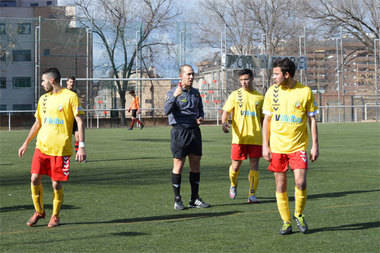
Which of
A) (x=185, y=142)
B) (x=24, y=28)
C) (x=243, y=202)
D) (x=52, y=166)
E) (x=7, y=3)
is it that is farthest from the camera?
(x=7, y=3)

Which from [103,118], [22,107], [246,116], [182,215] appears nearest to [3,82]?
[22,107]

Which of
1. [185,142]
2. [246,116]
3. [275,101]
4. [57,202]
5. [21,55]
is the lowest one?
[57,202]

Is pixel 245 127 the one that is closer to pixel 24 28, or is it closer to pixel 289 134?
pixel 289 134

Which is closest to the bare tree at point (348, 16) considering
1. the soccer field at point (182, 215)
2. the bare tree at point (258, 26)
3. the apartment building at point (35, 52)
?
the bare tree at point (258, 26)

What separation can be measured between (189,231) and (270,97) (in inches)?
68.5

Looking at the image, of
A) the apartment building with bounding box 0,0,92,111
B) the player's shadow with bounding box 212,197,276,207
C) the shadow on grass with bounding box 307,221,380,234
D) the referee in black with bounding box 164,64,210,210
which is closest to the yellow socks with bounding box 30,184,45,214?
the referee in black with bounding box 164,64,210,210

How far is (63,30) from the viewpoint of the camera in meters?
49.8

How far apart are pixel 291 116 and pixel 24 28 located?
157 ft

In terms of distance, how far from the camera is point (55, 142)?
720 cm

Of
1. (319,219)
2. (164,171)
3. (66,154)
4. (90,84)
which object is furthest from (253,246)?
(90,84)

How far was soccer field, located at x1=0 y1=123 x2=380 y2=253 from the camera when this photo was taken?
20.4ft

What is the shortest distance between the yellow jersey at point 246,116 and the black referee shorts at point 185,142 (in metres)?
1.00

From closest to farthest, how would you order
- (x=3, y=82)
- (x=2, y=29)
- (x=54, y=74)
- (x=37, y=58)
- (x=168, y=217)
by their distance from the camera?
(x=54, y=74), (x=168, y=217), (x=37, y=58), (x=2, y=29), (x=3, y=82)

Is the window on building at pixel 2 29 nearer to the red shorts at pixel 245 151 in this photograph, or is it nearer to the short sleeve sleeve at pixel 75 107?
the red shorts at pixel 245 151
